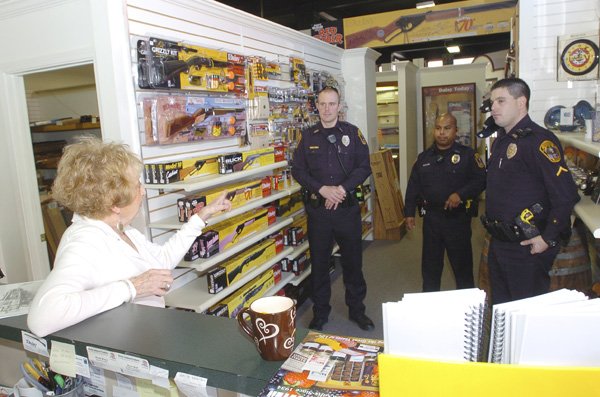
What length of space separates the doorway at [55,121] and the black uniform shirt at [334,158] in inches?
85.3

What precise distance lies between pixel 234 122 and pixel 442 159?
1.78 m

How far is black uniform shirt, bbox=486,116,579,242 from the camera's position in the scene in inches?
99.2

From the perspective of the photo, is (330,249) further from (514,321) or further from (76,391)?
(514,321)

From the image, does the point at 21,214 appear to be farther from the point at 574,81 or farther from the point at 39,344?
the point at 574,81

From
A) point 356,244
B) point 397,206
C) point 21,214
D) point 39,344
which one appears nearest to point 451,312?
point 39,344

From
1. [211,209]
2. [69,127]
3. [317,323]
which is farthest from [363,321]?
[69,127]

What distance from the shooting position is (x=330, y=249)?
3.78 m

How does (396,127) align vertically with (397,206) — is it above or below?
above

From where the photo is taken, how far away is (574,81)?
3.80 metres

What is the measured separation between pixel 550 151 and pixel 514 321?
214cm

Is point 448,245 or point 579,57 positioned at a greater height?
point 579,57

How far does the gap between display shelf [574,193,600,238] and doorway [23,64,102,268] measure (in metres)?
4.00

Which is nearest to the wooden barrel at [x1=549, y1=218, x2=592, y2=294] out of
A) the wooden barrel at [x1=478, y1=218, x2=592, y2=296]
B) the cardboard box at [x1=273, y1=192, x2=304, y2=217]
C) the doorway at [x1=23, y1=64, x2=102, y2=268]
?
the wooden barrel at [x1=478, y1=218, x2=592, y2=296]

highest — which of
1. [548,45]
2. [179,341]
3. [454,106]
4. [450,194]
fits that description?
[548,45]
